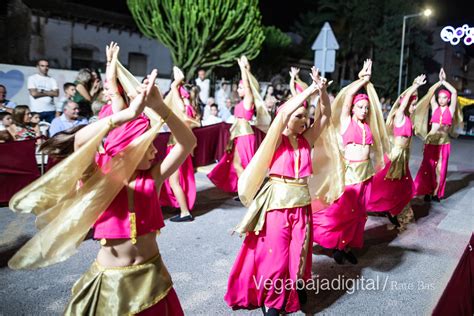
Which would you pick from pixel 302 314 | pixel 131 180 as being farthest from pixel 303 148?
pixel 131 180

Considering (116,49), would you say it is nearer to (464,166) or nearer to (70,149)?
(70,149)

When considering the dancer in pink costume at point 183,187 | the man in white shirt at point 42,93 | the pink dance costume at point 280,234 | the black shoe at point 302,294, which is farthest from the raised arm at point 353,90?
the man in white shirt at point 42,93

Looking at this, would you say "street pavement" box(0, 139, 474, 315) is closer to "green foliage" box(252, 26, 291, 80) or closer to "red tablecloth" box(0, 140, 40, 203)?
"red tablecloth" box(0, 140, 40, 203)

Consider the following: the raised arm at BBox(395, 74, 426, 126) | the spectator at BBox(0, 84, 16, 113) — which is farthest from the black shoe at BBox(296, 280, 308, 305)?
the spectator at BBox(0, 84, 16, 113)

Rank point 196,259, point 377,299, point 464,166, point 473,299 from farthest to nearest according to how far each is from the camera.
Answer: point 464,166 → point 196,259 → point 377,299 → point 473,299

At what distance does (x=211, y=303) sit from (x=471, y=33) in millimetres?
5202

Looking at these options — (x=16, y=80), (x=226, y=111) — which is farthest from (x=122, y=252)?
(x=226, y=111)

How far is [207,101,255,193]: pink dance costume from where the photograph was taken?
22.9 ft

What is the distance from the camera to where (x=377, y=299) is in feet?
12.3

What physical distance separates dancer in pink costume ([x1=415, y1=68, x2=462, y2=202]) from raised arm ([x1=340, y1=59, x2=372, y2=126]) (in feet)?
11.4

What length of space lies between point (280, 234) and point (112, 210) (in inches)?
57.8

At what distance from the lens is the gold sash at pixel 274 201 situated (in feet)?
10.7

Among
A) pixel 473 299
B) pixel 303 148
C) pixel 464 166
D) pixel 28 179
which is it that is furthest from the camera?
pixel 464 166

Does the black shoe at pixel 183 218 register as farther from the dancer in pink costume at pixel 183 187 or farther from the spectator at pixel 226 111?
the spectator at pixel 226 111
